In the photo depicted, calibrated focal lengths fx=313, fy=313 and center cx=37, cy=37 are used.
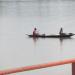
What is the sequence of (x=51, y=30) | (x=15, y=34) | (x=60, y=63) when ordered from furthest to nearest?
(x=51, y=30)
(x=15, y=34)
(x=60, y=63)

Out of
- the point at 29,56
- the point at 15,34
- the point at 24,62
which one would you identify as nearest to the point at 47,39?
the point at 15,34

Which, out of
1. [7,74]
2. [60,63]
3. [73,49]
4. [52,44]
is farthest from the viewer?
[52,44]

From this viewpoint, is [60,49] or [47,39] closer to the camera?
[60,49]

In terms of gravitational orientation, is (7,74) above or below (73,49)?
above

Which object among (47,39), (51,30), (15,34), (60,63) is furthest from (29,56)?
(60,63)

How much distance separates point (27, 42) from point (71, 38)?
135 inches

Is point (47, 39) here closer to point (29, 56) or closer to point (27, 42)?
point (27, 42)

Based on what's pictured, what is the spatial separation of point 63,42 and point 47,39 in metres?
1.66

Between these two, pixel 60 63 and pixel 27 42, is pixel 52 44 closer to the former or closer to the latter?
pixel 27 42

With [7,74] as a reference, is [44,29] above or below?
below

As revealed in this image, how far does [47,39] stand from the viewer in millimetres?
23812

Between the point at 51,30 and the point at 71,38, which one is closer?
the point at 71,38

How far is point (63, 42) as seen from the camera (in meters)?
22.6

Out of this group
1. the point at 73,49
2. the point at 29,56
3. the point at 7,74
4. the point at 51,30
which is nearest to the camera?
the point at 7,74
